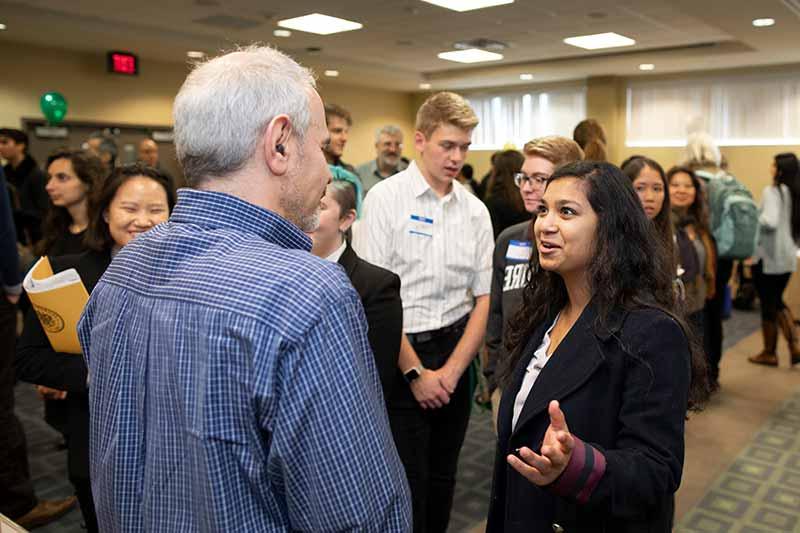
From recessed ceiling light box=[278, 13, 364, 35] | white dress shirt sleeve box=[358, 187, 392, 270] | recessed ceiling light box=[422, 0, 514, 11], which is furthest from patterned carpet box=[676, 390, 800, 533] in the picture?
recessed ceiling light box=[278, 13, 364, 35]

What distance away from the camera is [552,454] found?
3.97 ft

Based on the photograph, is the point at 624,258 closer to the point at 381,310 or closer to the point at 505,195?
the point at 381,310

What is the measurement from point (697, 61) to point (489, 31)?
3.97m

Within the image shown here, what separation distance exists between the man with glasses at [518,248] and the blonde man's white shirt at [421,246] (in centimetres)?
15

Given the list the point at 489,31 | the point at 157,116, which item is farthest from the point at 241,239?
the point at 157,116

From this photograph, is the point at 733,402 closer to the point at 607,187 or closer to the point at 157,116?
the point at 607,187

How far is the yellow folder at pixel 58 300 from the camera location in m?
1.78

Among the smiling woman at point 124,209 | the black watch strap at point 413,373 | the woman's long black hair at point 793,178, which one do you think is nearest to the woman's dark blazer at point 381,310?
the black watch strap at point 413,373

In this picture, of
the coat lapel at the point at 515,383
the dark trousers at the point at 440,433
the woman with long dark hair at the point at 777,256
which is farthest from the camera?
the woman with long dark hair at the point at 777,256

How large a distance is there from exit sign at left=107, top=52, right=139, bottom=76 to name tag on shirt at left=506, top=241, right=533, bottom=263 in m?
8.24

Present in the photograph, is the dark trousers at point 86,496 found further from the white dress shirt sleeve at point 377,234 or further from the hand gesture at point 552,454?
the hand gesture at point 552,454

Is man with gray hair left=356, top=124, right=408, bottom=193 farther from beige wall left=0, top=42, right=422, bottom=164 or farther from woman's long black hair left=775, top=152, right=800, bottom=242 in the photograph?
beige wall left=0, top=42, right=422, bottom=164

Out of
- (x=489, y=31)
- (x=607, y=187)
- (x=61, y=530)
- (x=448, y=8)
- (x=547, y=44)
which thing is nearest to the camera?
(x=607, y=187)

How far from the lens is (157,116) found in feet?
32.9
